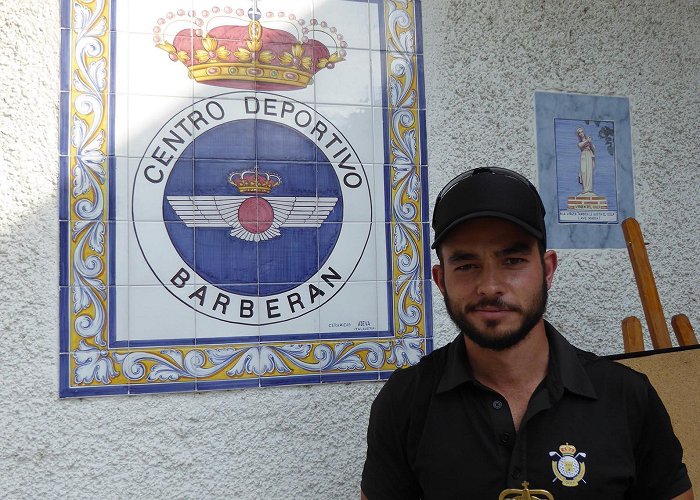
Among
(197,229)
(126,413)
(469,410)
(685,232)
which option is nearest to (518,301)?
(469,410)

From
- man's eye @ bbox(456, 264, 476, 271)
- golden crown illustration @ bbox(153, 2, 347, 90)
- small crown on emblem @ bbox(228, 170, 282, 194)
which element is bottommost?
man's eye @ bbox(456, 264, 476, 271)

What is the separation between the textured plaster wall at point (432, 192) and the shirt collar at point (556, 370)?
896mm

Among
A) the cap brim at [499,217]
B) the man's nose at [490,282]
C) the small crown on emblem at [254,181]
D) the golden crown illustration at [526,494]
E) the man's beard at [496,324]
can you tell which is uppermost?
the small crown on emblem at [254,181]

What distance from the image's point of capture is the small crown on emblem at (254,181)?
2482 mm

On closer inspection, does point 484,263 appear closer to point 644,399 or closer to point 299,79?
point 644,399

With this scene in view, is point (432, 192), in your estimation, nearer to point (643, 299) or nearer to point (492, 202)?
point (643, 299)

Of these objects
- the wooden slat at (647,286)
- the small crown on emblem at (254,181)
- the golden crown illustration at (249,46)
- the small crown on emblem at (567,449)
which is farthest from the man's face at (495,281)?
the golden crown illustration at (249,46)

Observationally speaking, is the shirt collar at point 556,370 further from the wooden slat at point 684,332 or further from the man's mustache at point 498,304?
the wooden slat at point 684,332

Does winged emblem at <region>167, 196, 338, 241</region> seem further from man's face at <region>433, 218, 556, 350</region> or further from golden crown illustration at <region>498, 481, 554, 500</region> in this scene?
golden crown illustration at <region>498, 481, 554, 500</region>

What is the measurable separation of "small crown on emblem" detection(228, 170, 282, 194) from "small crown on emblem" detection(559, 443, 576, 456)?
1.39 m

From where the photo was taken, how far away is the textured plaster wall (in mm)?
2273

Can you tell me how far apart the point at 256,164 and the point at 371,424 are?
113 cm

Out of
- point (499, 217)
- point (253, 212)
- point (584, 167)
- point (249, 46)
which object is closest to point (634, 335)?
point (584, 167)

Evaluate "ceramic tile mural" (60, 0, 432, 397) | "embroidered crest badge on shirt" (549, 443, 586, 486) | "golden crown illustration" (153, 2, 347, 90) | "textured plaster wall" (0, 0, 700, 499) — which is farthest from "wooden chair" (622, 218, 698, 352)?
Answer: "golden crown illustration" (153, 2, 347, 90)
